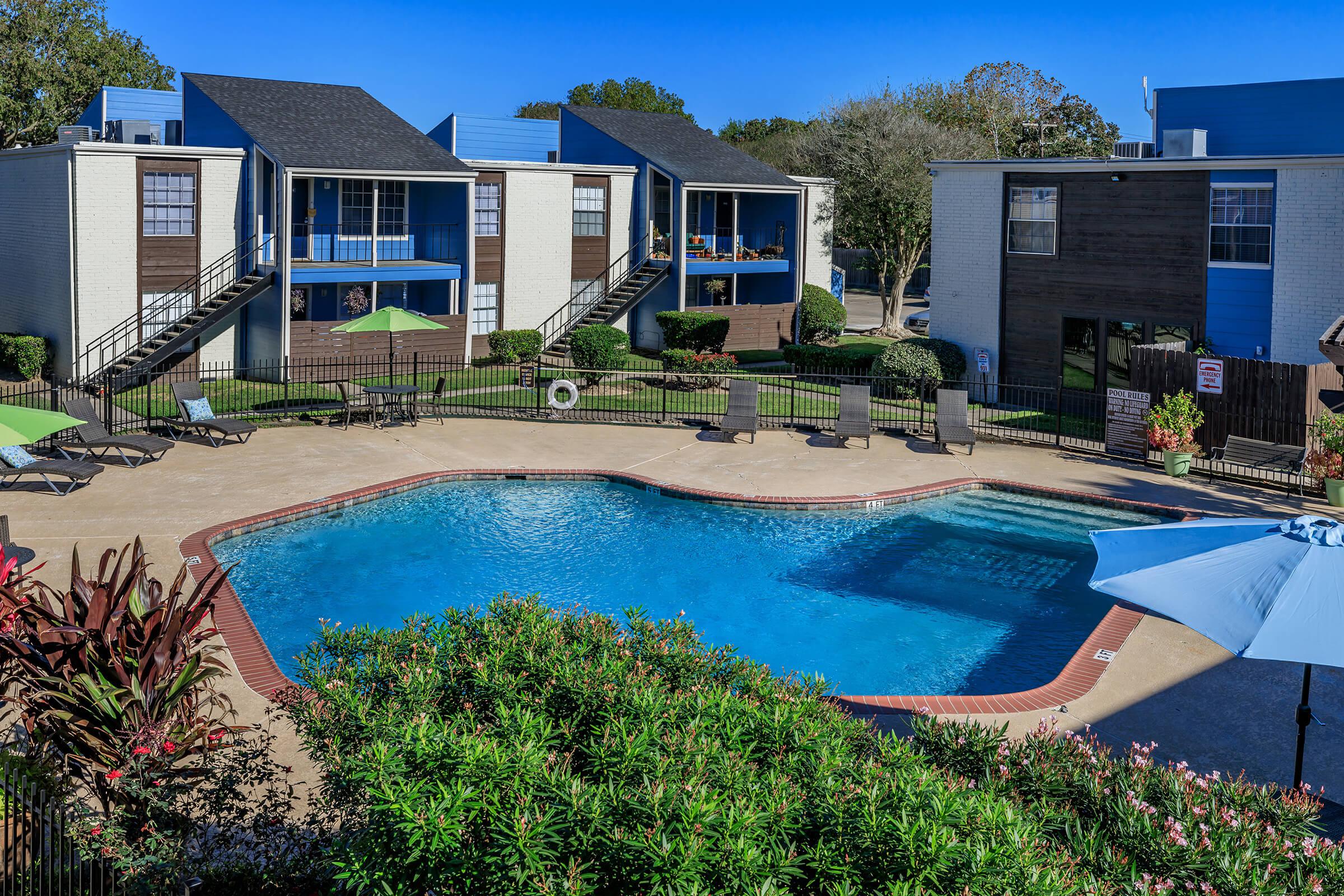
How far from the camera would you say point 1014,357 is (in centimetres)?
3000

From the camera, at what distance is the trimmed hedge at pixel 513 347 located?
35031 mm

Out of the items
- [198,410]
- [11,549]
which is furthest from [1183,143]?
[11,549]

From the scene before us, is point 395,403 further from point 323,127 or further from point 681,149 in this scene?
point 681,149

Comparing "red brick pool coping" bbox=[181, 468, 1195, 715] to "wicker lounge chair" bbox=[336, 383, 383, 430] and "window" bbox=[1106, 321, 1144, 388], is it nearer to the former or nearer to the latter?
"wicker lounge chair" bbox=[336, 383, 383, 430]

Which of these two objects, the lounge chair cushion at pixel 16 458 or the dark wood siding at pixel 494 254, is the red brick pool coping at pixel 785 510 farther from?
the dark wood siding at pixel 494 254

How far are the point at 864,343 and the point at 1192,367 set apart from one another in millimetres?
20355

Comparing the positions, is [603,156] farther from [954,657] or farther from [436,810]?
[436,810]

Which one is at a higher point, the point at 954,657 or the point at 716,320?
the point at 716,320

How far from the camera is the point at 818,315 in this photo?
41969mm

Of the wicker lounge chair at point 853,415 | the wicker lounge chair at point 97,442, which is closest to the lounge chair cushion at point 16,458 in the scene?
the wicker lounge chair at point 97,442

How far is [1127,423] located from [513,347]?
708 inches

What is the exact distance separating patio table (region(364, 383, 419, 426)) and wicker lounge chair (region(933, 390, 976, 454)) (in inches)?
429

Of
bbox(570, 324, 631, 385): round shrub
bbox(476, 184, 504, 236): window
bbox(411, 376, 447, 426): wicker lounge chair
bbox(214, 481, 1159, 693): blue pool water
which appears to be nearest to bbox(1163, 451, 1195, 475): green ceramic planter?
bbox(214, 481, 1159, 693): blue pool water

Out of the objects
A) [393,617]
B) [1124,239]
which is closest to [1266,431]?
[1124,239]
